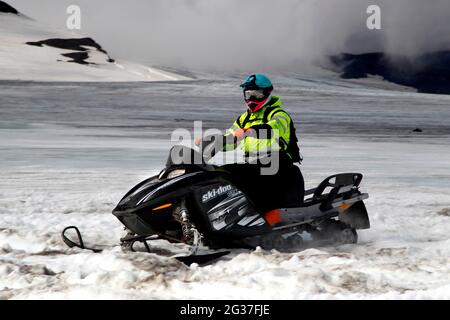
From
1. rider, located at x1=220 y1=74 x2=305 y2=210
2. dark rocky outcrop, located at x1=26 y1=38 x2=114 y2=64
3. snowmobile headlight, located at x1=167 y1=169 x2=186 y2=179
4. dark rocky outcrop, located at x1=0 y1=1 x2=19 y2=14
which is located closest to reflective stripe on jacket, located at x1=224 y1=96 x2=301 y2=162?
rider, located at x1=220 y1=74 x2=305 y2=210

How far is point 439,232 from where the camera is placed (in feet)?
19.4

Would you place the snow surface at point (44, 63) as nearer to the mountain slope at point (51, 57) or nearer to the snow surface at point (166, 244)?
the mountain slope at point (51, 57)

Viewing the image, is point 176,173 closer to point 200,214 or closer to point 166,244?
point 200,214

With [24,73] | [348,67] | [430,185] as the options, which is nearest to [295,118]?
[430,185]

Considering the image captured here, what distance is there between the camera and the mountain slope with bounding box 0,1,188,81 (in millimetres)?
48881

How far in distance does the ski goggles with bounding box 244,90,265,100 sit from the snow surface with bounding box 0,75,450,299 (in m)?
1.21

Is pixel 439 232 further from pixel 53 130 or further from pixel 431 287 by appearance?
pixel 53 130

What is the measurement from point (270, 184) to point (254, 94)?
72cm

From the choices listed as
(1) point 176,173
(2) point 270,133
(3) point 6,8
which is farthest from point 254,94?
(3) point 6,8

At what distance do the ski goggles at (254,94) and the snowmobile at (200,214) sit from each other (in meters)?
0.63

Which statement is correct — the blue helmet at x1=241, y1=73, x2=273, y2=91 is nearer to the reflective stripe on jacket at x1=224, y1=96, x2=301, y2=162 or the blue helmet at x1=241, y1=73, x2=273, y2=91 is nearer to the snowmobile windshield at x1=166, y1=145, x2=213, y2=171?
the reflective stripe on jacket at x1=224, y1=96, x2=301, y2=162

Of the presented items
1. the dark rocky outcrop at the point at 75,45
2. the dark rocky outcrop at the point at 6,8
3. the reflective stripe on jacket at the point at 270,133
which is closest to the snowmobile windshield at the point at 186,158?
the reflective stripe on jacket at the point at 270,133

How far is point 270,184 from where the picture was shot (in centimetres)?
484

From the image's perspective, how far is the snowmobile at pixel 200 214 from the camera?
4.40 meters
